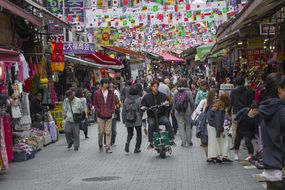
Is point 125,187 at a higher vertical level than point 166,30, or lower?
lower

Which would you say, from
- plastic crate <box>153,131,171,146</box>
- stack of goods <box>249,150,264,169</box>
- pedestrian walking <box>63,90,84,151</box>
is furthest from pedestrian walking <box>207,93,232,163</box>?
pedestrian walking <box>63,90,84,151</box>

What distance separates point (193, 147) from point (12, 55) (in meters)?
5.75

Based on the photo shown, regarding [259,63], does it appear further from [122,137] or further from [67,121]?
[67,121]

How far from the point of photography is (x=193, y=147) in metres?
16.2

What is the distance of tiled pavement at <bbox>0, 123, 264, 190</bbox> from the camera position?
35.0 ft

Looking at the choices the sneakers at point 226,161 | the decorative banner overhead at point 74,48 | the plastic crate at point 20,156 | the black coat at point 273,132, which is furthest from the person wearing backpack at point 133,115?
the black coat at point 273,132

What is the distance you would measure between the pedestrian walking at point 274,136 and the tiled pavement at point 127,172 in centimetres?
390

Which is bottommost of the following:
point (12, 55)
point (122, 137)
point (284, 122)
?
point (122, 137)

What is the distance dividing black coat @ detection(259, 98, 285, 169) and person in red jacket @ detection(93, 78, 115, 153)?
9643 mm

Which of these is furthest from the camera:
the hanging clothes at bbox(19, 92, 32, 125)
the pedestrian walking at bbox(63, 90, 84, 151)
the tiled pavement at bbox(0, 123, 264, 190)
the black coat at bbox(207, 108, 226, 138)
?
the pedestrian walking at bbox(63, 90, 84, 151)

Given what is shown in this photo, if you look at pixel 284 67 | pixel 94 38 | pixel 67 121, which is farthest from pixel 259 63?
pixel 94 38

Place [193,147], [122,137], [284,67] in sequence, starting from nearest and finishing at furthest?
1. [284,67]
2. [193,147]
3. [122,137]

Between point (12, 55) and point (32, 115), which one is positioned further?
point (32, 115)

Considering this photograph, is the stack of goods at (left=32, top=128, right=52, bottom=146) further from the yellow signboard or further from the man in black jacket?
the man in black jacket
